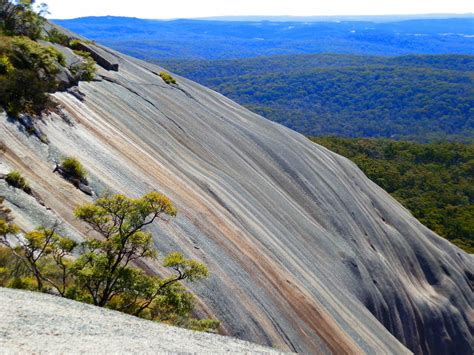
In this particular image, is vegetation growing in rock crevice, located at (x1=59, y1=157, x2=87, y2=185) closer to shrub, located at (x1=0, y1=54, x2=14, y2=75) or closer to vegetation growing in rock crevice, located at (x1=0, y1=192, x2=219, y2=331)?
vegetation growing in rock crevice, located at (x1=0, y1=192, x2=219, y2=331)

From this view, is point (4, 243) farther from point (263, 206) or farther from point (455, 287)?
point (455, 287)

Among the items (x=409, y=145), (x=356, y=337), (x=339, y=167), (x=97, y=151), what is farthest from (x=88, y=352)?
(x=409, y=145)

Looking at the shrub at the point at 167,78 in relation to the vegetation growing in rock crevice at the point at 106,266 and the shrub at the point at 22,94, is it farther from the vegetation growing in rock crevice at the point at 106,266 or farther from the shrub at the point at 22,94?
the vegetation growing in rock crevice at the point at 106,266

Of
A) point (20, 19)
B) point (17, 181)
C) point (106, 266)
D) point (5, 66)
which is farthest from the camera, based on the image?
point (20, 19)

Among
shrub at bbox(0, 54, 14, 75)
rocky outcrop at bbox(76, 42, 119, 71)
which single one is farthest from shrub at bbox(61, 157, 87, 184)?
rocky outcrop at bbox(76, 42, 119, 71)

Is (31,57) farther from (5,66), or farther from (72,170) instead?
(72,170)

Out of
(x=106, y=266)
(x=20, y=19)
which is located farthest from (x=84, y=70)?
(x=106, y=266)
